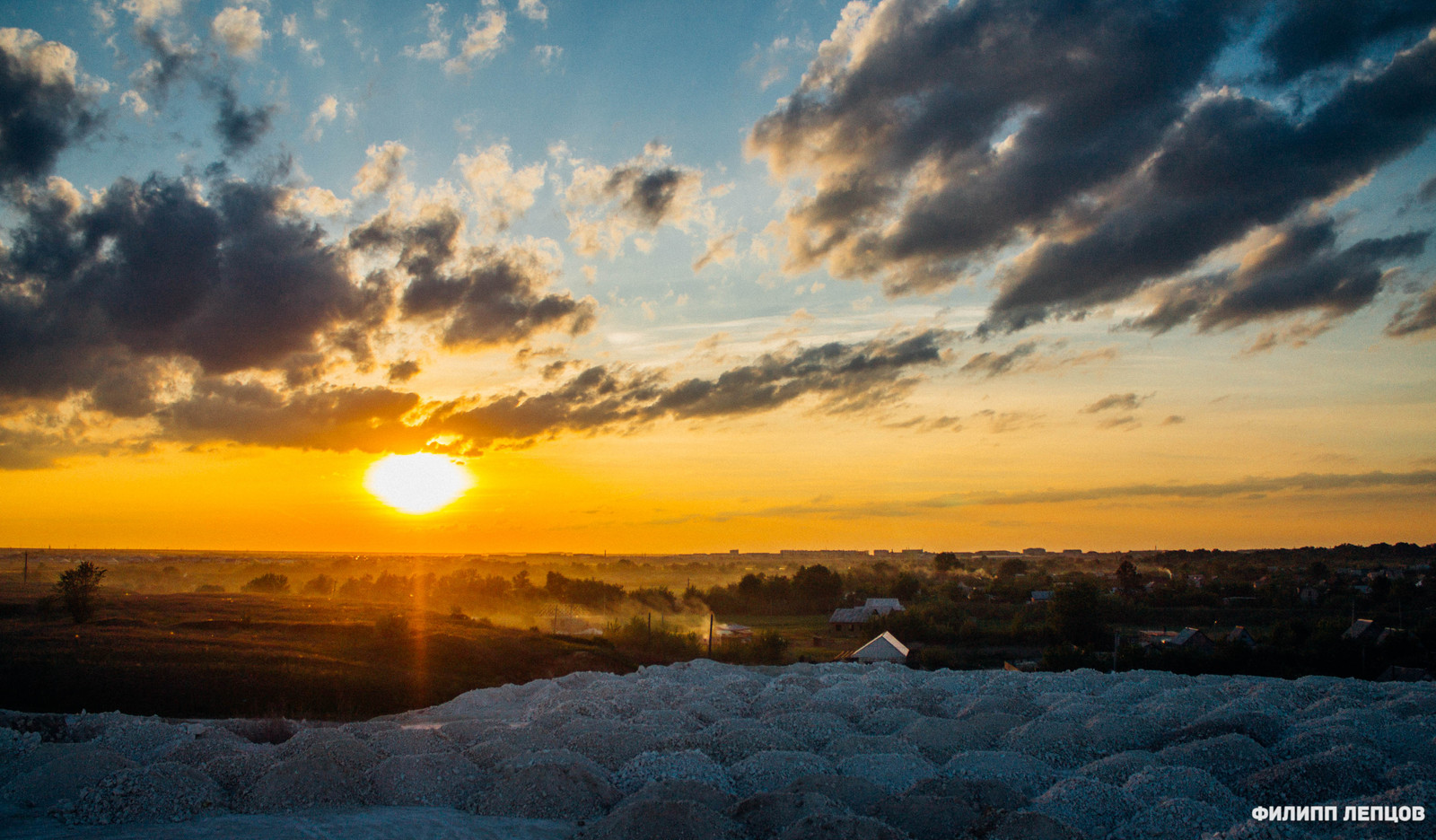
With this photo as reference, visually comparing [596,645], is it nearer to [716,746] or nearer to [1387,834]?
[716,746]

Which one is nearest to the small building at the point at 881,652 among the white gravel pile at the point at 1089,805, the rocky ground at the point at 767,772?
the rocky ground at the point at 767,772

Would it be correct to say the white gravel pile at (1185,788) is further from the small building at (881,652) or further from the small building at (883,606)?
the small building at (883,606)

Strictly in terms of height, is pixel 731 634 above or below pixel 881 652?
below

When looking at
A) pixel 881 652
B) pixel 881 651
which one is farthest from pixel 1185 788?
pixel 881 651

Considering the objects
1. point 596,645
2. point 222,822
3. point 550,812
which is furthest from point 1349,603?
point 222,822

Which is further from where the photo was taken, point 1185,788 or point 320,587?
point 320,587

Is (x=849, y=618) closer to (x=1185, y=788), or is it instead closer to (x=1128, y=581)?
(x=1128, y=581)

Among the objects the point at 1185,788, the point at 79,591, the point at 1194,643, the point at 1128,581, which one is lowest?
the point at 1128,581
